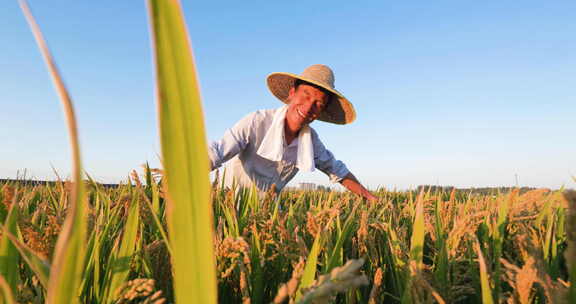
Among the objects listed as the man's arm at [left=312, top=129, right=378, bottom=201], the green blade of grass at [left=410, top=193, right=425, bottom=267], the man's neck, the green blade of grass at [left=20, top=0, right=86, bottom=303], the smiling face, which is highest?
the smiling face

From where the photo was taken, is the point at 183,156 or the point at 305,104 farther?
the point at 305,104

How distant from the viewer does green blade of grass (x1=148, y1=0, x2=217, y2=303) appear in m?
0.22

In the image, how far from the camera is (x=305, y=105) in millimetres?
3639

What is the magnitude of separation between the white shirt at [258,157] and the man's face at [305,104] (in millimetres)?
240

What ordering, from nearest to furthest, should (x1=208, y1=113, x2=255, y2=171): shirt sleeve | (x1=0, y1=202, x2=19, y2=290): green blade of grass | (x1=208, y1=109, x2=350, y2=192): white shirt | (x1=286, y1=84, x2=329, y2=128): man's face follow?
(x1=0, y1=202, x2=19, y2=290): green blade of grass, (x1=208, y1=113, x2=255, y2=171): shirt sleeve, (x1=208, y1=109, x2=350, y2=192): white shirt, (x1=286, y1=84, x2=329, y2=128): man's face

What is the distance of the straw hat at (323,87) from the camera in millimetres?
3461

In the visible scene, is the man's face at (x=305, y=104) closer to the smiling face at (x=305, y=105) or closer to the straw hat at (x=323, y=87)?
the smiling face at (x=305, y=105)

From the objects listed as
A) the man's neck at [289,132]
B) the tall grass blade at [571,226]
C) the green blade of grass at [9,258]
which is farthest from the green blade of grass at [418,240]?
the man's neck at [289,132]

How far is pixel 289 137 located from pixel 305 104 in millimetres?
575

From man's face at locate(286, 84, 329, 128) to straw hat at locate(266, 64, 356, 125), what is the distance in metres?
0.12

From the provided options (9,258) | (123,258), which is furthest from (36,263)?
(123,258)

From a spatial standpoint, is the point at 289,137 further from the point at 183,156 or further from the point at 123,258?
the point at 183,156

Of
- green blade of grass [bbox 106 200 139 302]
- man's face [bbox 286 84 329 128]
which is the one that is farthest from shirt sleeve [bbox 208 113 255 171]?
green blade of grass [bbox 106 200 139 302]

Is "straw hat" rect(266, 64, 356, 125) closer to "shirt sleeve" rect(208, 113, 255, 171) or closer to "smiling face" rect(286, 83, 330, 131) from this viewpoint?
"smiling face" rect(286, 83, 330, 131)
